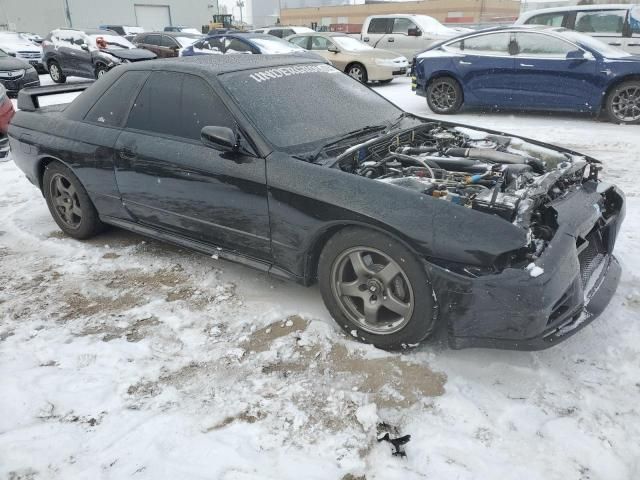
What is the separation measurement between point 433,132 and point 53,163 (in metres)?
3.23

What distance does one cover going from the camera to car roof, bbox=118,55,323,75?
3.48 meters

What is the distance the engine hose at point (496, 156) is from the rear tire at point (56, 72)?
14.4 m

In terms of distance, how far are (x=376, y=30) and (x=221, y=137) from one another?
12965 millimetres

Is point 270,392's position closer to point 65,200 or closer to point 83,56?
point 65,200

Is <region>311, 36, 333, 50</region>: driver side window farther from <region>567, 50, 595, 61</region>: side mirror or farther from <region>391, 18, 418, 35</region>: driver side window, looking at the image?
<region>567, 50, 595, 61</region>: side mirror

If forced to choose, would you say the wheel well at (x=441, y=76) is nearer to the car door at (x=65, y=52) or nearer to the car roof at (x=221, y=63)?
the car roof at (x=221, y=63)

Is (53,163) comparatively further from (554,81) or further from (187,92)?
(554,81)

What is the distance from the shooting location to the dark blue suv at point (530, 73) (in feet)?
25.1

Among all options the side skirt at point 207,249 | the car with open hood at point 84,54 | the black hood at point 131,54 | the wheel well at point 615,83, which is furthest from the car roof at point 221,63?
the car with open hood at point 84,54

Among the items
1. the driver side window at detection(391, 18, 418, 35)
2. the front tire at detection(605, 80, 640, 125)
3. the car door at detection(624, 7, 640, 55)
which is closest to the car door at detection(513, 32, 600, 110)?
the front tire at detection(605, 80, 640, 125)

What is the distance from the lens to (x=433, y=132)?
154 inches

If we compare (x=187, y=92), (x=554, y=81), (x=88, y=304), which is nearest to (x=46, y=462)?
(x=88, y=304)

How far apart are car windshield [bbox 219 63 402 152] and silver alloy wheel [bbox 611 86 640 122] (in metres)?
5.51

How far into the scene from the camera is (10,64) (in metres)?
11.8
